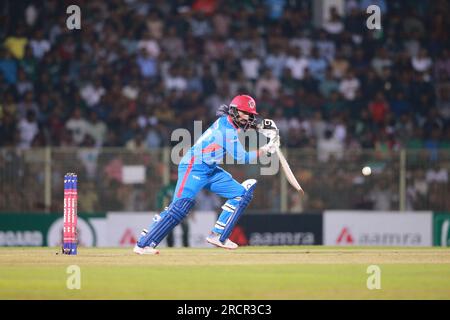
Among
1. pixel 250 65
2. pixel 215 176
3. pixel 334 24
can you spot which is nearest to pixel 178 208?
pixel 215 176

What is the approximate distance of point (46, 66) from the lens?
1024 inches

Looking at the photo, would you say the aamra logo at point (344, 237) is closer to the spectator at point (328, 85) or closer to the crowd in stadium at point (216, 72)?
the crowd in stadium at point (216, 72)

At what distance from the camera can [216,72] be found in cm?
2675

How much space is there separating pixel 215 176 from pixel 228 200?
389 millimetres

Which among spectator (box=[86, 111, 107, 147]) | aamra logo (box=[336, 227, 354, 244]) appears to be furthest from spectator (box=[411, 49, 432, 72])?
spectator (box=[86, 111, 107, 147])

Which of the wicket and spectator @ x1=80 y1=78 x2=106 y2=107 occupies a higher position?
spectator @ x1=80 y1=78 x2=106 y2=107

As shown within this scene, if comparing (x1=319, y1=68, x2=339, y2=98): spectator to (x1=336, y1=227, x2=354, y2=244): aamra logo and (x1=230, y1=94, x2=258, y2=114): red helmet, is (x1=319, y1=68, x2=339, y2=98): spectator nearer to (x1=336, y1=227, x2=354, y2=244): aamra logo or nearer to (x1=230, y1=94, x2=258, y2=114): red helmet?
(x1=336, y1=227, x2=354, y2=244): aamra logo

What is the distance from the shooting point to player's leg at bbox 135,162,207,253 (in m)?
15.4

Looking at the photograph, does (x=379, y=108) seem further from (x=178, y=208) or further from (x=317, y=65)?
(x=178, y=208)

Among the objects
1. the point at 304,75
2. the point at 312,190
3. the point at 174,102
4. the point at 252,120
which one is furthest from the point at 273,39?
the point at 252,120

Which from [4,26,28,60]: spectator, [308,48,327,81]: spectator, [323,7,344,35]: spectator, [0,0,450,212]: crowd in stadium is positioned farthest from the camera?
[323,7,344,35]: spectator

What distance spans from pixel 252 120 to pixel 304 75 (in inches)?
432

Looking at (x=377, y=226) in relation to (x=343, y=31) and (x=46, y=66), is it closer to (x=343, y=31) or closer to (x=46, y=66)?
(x=343, y=31)

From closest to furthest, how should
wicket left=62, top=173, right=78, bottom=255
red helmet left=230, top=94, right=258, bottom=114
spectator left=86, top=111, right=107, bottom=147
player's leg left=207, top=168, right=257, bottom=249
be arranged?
wicket left=62, top=173, right=78, bottom=255
red helmet left=230, top=94, right=258, bottom=114
player's leg left=207, top=168, right=257, bottom=249
spectator left=86, top=111, right=107, bottom=147
